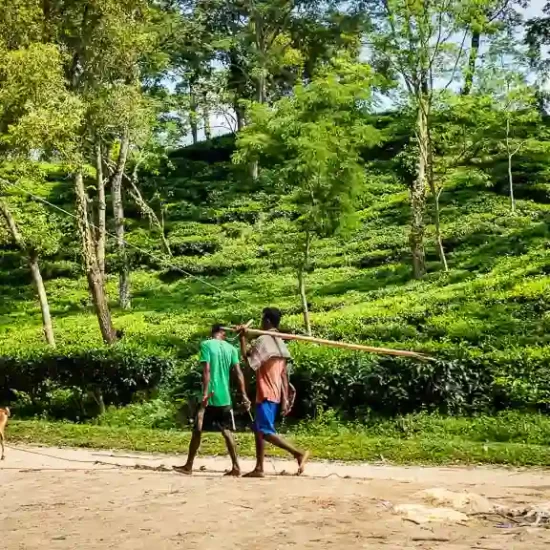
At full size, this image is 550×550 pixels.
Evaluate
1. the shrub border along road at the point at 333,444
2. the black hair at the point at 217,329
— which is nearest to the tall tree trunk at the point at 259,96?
the shrub border along road at the point at 333,444

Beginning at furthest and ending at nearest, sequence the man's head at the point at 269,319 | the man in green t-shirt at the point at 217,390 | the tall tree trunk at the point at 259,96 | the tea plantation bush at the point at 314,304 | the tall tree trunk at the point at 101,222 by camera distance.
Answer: the tall tree trunk at the point at 259,96, the tall tree trunk at the point at 101,222, the tea plantation bush at the point at 314,304, the man in green t-shirt at the point at 217,390, the man's head at the point at 269,319

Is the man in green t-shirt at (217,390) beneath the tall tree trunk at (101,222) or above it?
beneath

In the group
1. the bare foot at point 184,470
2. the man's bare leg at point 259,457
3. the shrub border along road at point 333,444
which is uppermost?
the man's bare leg at point 259,457

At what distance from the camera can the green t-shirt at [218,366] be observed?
9.12 m

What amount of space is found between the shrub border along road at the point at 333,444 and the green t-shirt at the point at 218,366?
2.11m

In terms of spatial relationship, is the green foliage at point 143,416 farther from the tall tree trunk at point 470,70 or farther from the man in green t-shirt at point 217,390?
the tall tree trunk at point 470,70

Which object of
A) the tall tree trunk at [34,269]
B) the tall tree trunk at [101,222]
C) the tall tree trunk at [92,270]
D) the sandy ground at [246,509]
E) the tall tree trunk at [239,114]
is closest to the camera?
the sandy ground at [246,509]

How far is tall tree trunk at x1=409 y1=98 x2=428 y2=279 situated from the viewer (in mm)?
24047

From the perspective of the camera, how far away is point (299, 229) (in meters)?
20.8

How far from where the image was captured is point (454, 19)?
72.1ft

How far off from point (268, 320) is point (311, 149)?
9990 mm

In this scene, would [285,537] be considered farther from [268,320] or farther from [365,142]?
[365,142]

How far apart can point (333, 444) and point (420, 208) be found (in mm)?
14106

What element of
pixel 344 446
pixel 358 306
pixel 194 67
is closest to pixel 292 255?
pixel 358 306
